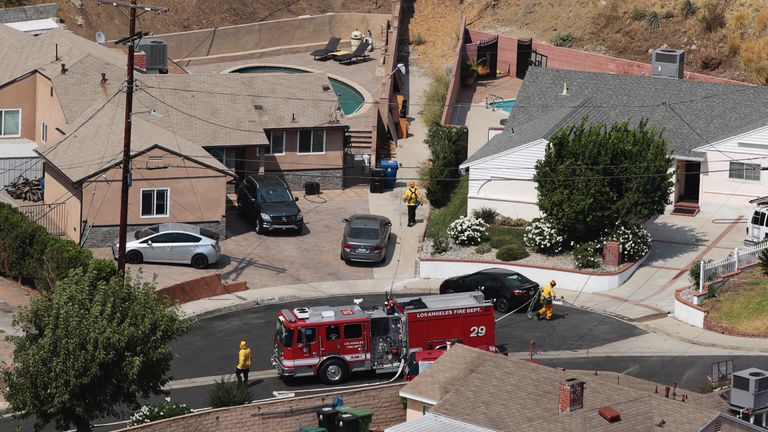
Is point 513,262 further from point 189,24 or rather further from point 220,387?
point 189,24

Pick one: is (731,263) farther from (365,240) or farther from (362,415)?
(362,415)

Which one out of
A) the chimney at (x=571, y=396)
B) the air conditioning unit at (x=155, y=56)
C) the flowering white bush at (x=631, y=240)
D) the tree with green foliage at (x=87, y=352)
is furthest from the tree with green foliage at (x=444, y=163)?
the chimney at (x=571, y=396)

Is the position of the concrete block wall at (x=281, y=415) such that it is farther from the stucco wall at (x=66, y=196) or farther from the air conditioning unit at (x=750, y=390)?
the stucco wall at (x=66, y=196)

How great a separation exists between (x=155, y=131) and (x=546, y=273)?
1592 cm

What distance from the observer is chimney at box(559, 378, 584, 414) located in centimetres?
3262

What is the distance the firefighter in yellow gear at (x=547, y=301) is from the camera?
48.0 meters

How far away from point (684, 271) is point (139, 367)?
2402 centimetres

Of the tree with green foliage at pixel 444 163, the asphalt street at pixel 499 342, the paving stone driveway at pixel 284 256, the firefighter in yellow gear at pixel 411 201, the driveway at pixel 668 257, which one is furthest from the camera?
the tree with green foliage at pixel 444 163

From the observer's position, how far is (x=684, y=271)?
53.2m

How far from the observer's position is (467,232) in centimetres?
5597

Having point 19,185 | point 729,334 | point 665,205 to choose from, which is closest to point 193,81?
point 19,185

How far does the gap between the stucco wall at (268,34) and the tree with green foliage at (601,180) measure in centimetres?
3131

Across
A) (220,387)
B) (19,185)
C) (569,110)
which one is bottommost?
(220,387)

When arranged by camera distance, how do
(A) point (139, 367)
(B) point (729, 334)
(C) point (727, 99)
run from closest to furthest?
(A) point (139, 367) → (B) point (729, 334) → (C) point (727, 99)
